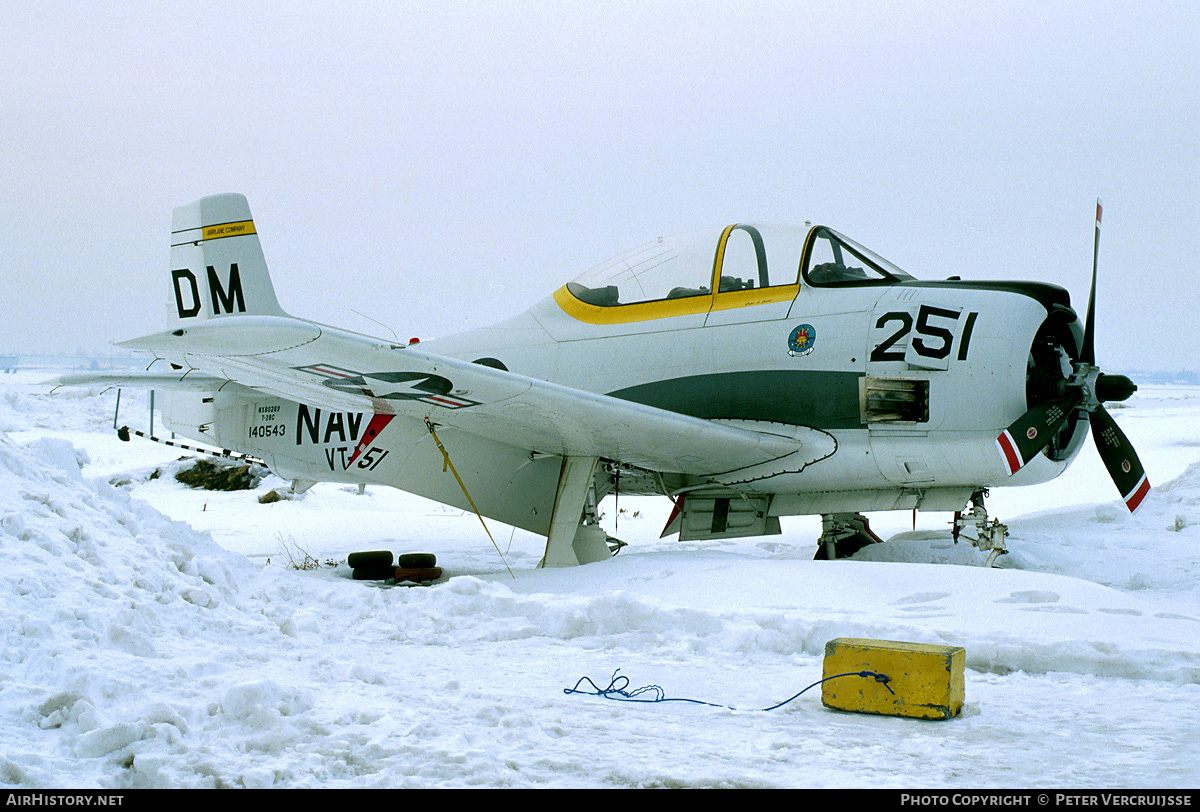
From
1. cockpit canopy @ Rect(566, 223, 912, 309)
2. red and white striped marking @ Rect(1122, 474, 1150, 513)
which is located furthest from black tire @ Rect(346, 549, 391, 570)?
red and white striped marking @ Rect(1122, 474, 1150, 513)

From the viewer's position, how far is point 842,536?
28.2 feet

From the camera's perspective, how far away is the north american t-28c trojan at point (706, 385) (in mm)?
6957

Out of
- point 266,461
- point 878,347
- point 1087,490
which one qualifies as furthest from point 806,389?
point 1087,490

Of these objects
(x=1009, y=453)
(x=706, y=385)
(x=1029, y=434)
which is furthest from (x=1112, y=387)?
(x=706, y=385)

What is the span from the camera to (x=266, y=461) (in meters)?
10.3

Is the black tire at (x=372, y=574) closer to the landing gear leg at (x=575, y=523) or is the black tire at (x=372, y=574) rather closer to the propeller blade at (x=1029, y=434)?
the landing gear leg at (x=575, y=523)

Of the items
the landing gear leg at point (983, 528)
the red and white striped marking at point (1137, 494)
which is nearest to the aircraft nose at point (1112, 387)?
the red and white striped marking at point (1137, 494)

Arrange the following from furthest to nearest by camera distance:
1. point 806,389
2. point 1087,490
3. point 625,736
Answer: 1. point 1087,490
2. point 806,389
3. point 625,736

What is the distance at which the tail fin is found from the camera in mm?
9672

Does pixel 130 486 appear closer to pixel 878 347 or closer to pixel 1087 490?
pixel 878 347

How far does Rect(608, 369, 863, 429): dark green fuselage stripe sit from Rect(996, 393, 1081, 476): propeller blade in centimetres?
109

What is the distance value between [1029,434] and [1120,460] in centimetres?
106

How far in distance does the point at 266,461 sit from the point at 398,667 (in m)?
6.41

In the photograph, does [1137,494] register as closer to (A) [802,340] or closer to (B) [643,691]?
(A) [802,340]
